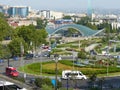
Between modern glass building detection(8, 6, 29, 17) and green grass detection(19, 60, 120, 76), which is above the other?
green grass detection(19, 60, 120, 76)

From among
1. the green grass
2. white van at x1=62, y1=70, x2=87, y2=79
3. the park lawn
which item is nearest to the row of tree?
the green grass

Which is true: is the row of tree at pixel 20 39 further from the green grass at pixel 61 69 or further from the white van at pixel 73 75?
the white van at pixel 73 75

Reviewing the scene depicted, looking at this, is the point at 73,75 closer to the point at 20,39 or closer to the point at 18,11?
the point at 20,39

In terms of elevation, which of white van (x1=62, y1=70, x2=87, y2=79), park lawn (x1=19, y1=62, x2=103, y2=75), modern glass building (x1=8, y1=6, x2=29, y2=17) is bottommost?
modern glass building (x1=8, y1=6, x2=29, y2=17)

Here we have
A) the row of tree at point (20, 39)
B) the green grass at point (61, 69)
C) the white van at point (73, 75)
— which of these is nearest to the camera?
the white van at point (73, 75)

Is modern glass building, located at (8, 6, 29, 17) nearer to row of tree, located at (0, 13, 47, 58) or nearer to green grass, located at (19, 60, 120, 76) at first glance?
row of tree, located at (0, 13, 47, 58)

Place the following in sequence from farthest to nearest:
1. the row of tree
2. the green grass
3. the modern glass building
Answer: the modern glass building < the row of tree < the green grass

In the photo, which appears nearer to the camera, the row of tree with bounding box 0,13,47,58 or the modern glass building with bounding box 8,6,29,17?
the row of tree with bounding box 0,13,47,58

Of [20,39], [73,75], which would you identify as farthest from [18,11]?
[73,75]

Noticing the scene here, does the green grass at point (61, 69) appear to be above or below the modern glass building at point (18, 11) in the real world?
above

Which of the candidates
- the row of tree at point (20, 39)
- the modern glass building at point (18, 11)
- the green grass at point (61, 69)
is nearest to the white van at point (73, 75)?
the green grass at point (61, 69)
